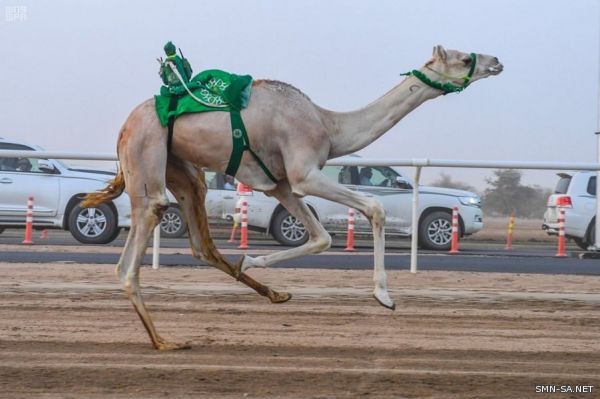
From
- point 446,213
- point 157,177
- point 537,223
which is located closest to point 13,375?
point 157,177

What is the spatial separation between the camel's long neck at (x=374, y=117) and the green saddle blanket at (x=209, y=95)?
723mm

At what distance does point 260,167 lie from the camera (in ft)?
28.5

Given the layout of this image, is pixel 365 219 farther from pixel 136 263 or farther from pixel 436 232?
pixel 136 263

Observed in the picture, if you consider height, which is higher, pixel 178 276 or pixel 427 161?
pixel 427 161

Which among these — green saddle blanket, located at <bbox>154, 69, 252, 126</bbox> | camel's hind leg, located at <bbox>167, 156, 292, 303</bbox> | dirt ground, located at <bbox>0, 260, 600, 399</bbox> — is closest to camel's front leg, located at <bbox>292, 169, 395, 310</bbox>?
dirt ground, located at <bbox>0, 260, 600, 399</bbox>

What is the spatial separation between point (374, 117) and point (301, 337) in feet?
5.99

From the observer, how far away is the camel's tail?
9.25 metres

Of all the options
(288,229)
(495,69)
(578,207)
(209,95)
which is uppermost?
(495,69)

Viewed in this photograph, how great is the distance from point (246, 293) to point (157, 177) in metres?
3.46

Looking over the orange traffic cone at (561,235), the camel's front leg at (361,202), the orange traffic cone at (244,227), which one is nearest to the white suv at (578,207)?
the orange traffic cone at (561,235)

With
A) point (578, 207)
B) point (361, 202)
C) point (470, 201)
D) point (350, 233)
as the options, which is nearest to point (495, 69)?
point (361, 202)

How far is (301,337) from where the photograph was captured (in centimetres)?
884

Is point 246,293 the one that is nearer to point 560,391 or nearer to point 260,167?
point 260,167

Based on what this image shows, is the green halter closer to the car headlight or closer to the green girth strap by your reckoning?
the green girth strap
